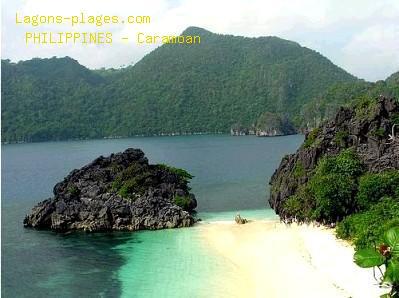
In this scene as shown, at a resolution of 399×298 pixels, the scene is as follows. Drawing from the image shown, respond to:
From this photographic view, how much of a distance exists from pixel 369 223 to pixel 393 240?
2102 cm

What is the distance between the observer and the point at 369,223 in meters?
29.5

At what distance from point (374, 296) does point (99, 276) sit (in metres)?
15.1

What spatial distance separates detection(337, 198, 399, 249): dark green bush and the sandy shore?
35.9 inches

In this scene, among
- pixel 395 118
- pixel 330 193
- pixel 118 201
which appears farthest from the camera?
pixel 395 118

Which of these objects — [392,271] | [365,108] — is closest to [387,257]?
[392,271]

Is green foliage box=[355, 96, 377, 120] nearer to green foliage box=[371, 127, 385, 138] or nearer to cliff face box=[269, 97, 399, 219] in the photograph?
cliff face box=[269, 97, 399, 219]

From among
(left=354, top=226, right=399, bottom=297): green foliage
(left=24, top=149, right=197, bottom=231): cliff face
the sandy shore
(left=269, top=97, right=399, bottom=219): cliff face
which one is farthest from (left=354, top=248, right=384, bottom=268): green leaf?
(left=24, top=149, right=197, bottom=231): cliff face

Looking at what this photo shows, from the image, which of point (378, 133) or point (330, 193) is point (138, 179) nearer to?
point (330, 193)

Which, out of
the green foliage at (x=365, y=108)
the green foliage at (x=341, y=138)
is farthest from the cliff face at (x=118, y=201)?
the green foliage at (x=365, y=108)

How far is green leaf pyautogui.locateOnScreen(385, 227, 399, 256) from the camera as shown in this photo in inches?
376

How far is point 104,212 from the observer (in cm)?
4116

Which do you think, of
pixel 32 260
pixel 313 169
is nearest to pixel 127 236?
pixel 32 260

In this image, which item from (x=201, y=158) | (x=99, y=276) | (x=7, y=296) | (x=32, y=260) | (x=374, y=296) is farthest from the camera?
(x=201, y=158)

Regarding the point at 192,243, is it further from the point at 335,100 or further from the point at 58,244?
the point at 335,100
